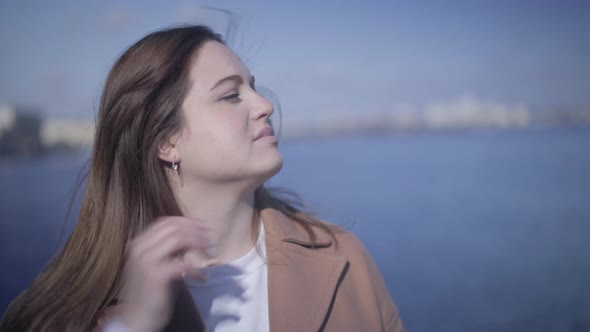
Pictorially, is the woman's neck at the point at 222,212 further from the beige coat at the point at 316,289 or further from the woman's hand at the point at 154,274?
the woman's hand at the point at 154,274

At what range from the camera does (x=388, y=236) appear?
8.41 feet

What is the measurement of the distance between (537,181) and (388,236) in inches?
49.7

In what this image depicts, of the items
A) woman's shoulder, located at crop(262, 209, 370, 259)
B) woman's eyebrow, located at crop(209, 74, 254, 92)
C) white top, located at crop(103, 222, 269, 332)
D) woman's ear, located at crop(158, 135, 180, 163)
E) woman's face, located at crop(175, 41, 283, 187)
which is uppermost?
woman's eyebrow, located at crop(209, 74, 254, 92)

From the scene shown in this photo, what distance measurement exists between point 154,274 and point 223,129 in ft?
1.58

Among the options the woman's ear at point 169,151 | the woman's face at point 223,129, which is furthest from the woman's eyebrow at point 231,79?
the woman's ear at point 169,151

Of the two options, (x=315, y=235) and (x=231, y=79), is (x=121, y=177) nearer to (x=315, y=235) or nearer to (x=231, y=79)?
(x=231, y=79)

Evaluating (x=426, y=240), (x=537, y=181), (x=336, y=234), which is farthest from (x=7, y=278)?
(x=537, y=181)

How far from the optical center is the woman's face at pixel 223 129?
3.56ft

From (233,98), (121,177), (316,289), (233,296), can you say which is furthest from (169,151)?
(316,289)

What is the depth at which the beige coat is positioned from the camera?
1.06 metres

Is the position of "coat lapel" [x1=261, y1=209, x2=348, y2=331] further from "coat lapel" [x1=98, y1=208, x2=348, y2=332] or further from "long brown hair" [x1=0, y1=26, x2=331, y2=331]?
"long brown hair" [x1=0, y1=26, x2=331, y2=331]

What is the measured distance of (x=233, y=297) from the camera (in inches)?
43.5

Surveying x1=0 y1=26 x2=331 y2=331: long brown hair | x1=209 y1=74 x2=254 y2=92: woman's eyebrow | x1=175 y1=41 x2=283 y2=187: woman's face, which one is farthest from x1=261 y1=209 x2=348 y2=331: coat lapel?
x1=209 y1=74 x2=254 y2=92: woman's eyebrow

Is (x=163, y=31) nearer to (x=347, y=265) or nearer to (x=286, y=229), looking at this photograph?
(x=286, y=229)
